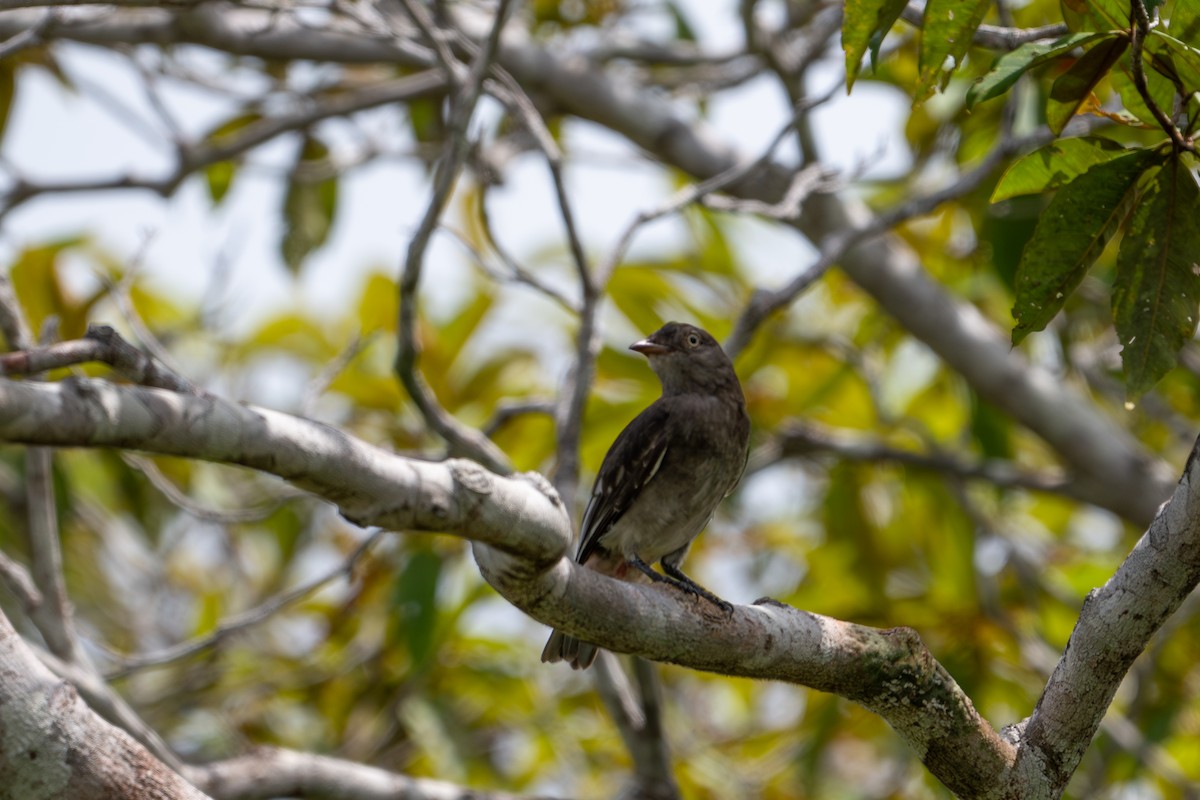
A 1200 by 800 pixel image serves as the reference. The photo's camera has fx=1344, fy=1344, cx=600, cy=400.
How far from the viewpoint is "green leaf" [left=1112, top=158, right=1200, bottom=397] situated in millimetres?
2451

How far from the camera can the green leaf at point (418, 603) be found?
507 centimetres

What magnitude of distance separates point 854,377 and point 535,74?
2.06 meters

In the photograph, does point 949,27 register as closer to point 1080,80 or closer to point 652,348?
point 1080,80

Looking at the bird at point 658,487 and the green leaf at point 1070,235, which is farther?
the bird at point 658,487

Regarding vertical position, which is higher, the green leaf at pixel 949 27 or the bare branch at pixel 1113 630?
the green leaf at pixel 949 27

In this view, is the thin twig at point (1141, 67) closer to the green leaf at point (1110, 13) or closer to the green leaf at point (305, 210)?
the green leaf at point (1110, 13)

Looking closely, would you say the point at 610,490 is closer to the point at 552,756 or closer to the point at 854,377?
the point at 854,377

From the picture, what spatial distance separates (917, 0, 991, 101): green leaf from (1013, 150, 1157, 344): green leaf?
0.33m

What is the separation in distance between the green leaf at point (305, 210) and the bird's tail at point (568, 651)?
3.00 metres

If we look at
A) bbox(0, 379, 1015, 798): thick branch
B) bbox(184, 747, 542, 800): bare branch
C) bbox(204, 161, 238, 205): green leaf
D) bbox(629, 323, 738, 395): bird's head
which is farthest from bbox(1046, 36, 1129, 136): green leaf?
bbox(204, 161, 238, 205): green leaf

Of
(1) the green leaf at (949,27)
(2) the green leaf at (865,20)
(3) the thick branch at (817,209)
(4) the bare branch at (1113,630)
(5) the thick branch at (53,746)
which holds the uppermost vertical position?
(3) the thick branch at (817,209)

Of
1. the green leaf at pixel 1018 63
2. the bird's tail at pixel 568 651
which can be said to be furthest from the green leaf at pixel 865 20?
the bird's tail at pixel 568 651

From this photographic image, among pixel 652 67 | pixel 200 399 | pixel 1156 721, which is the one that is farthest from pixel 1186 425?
pixel 200 399

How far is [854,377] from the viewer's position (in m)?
6.41
